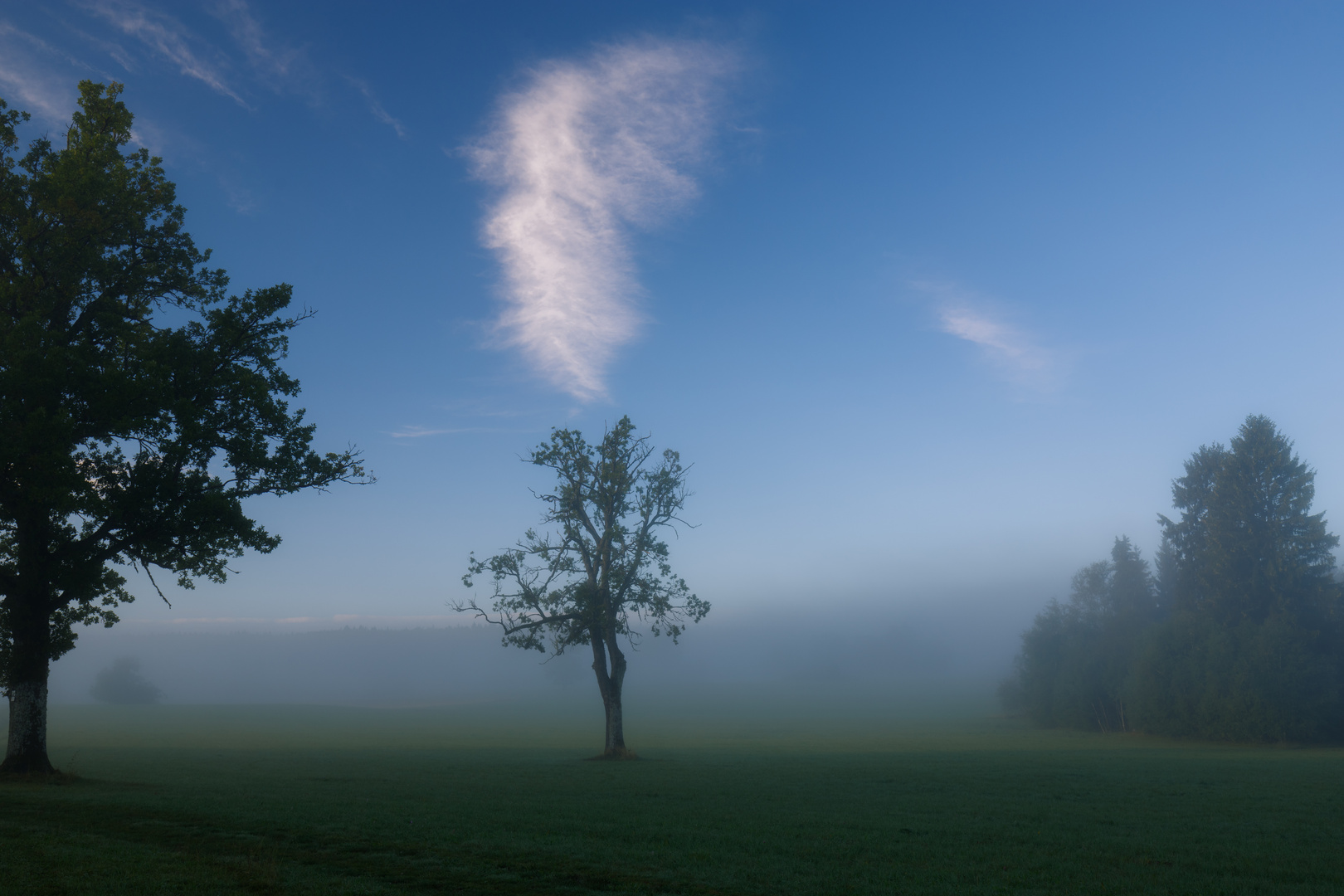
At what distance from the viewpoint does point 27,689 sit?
22.0 meters

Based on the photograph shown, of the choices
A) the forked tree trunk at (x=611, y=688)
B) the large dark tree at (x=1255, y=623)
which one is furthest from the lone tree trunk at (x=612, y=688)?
the large dark tree at (x=1255, y=623)

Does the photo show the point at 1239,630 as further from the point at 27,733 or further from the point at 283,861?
the point at 27,733

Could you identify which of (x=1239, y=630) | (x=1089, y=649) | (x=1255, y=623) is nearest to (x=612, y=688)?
(x=1239, y=630)

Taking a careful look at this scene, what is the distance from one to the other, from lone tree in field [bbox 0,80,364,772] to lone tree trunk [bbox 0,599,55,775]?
47 millimetres

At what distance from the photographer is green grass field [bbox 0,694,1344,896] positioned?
11266 millimetres

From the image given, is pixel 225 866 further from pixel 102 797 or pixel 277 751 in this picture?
pixel 277 751

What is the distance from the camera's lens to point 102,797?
18.2 meters

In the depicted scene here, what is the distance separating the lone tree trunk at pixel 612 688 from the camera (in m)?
36.2

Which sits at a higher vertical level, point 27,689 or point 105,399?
point 105,399

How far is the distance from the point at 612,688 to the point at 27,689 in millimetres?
22214

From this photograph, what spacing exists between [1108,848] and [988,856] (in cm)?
283

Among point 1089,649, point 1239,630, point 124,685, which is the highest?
point 1239,630

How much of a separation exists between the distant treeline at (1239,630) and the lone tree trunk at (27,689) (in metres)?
66.7

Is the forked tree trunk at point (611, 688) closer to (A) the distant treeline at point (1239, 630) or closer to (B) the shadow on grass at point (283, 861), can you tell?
(B) the shadow on grass at point (283, 861)
